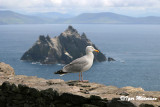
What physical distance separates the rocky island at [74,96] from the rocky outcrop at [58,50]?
160 meters

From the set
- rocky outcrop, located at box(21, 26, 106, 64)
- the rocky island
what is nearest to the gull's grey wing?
the rocky island

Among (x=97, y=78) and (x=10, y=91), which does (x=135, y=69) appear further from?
(x=10, y=91)

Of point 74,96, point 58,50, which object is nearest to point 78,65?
point 74,96

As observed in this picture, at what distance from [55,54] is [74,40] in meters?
21.6

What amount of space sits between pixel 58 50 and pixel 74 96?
593ft

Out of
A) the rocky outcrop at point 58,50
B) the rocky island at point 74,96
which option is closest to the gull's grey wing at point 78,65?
the rocky island at point 74,96

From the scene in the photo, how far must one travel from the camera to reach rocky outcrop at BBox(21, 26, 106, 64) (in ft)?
580

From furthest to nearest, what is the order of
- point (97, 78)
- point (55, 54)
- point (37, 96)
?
1. point (55, 54)
2. point (97, 78)
3. point (37, 96)

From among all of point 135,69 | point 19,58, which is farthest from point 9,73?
point 19,58

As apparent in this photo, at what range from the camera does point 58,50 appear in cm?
18925

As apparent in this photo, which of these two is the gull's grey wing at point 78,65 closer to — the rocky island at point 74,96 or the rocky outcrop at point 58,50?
the rocky island at point 74,96

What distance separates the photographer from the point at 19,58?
557 feet

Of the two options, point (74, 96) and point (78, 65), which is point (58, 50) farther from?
point (74, 96)

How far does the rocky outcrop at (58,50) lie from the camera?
177 m
